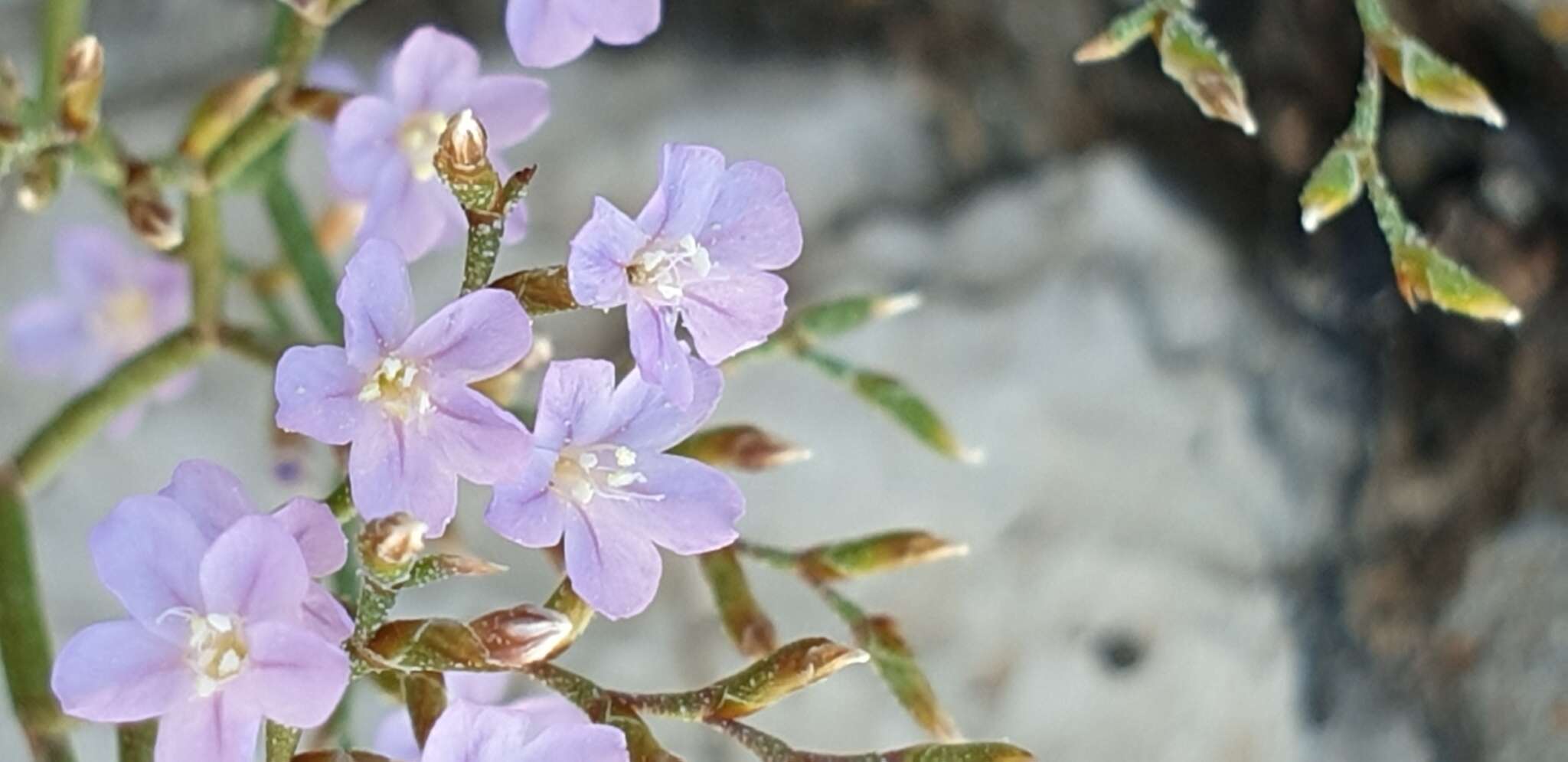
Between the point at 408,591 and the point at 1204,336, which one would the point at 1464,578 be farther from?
the point at 408,591

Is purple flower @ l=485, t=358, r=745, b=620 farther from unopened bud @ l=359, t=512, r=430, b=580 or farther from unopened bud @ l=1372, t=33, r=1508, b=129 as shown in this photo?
unopened bud @ l=1372, t=33, r=1508, b=129

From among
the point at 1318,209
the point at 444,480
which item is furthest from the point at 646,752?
the point at 1318,209

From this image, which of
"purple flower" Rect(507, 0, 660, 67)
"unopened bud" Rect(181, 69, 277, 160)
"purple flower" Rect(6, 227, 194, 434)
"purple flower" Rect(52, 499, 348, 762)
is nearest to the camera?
"purple flower" Rect(52, 499, 348, 762)

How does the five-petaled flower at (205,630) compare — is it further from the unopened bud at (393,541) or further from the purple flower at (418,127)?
the purple flower at (418,127)

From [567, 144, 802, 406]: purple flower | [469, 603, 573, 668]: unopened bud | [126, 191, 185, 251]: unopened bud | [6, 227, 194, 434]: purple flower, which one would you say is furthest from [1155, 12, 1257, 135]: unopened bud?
[6, 227, 194, 434]: purple flower

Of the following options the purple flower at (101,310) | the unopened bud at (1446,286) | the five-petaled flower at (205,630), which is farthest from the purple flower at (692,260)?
the purple flower at (101,310)

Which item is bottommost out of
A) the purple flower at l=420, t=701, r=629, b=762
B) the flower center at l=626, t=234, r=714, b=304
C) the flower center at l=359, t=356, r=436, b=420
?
the purple flower at l=420, t=701, r=629, b=762
